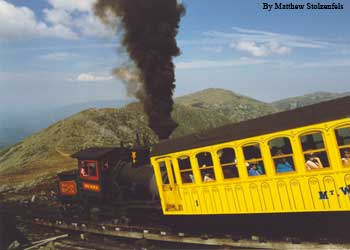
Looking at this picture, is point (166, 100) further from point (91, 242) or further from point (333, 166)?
point (333, 166)

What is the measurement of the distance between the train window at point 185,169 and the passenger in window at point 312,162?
11.9 ft

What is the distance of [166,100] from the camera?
2006 cm

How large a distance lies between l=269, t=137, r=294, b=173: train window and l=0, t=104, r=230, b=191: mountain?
940 inches

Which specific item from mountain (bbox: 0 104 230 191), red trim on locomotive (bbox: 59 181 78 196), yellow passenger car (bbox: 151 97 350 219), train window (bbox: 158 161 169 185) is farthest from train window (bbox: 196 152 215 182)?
mountain (bbox: 0 104 230 191)

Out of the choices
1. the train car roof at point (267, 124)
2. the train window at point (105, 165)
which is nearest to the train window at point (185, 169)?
the train car roof at point (267, 124)

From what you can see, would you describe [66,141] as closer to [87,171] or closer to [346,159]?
[87,171]

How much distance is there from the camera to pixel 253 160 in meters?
10.2

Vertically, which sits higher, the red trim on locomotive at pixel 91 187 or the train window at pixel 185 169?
the train window at pixel 185 169

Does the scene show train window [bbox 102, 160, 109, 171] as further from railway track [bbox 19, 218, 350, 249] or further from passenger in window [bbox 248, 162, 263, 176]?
passenger in window [bbox 248, 162, 263, 176]

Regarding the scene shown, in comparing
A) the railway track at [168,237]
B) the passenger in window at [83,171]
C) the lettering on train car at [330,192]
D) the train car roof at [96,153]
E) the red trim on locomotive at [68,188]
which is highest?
the train car roof at [96,153]

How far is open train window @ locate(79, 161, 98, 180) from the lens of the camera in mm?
16109

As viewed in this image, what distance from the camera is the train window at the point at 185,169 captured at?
11711mm

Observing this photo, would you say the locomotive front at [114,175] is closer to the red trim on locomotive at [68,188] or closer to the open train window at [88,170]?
the open train window at [88,170]

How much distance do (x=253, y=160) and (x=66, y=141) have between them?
35656 mm
